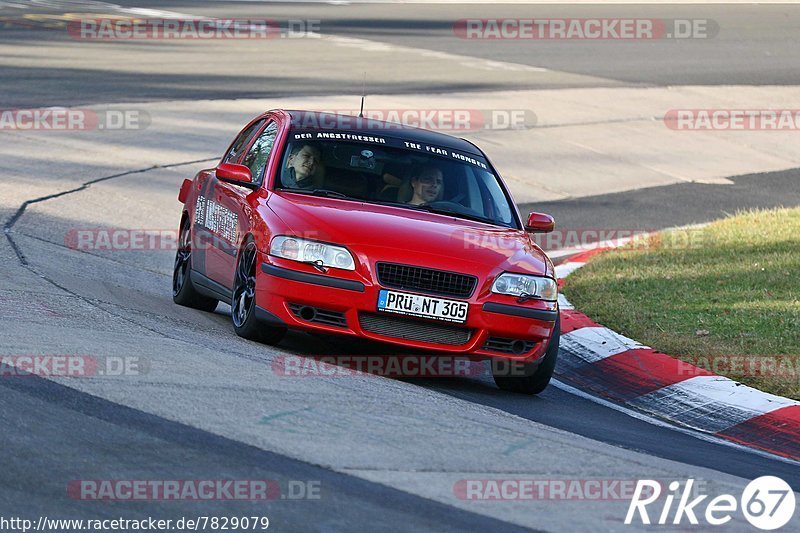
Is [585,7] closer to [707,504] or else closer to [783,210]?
[783,210]

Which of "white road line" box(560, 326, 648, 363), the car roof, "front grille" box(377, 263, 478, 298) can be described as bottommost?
"white road line" box(560, 326, 648, 363)

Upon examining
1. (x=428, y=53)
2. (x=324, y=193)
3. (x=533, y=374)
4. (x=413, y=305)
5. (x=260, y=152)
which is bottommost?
(x=533, y=374)

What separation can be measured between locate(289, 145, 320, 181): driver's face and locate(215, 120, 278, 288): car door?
225 millimetres

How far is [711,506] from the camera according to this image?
581 centimetres

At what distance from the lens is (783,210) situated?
1608 cm

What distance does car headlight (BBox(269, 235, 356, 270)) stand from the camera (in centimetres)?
811

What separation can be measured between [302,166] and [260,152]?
613 mm

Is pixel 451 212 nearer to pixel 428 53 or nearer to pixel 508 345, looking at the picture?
pixel 508 345

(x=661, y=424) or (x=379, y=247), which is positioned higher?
(x=379, y=247)

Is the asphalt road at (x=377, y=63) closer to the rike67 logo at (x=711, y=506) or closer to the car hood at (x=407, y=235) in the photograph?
the car hood at (x=407, y=235)

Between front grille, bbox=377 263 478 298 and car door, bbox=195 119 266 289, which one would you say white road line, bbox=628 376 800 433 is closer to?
front grille, bbox=377 263 478 298

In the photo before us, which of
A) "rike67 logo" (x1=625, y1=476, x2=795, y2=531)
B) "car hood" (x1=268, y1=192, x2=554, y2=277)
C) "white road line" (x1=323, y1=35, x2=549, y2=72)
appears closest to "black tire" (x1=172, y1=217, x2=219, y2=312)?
"car hood" (x1=268, y1=192, x2=554, y2=277)

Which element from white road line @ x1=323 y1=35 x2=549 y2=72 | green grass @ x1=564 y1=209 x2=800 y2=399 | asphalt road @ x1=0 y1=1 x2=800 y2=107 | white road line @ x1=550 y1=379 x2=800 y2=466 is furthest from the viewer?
white road line @ x1=323 y1=35 x2=549 y2=72

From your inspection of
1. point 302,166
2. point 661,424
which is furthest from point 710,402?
point 302,166
